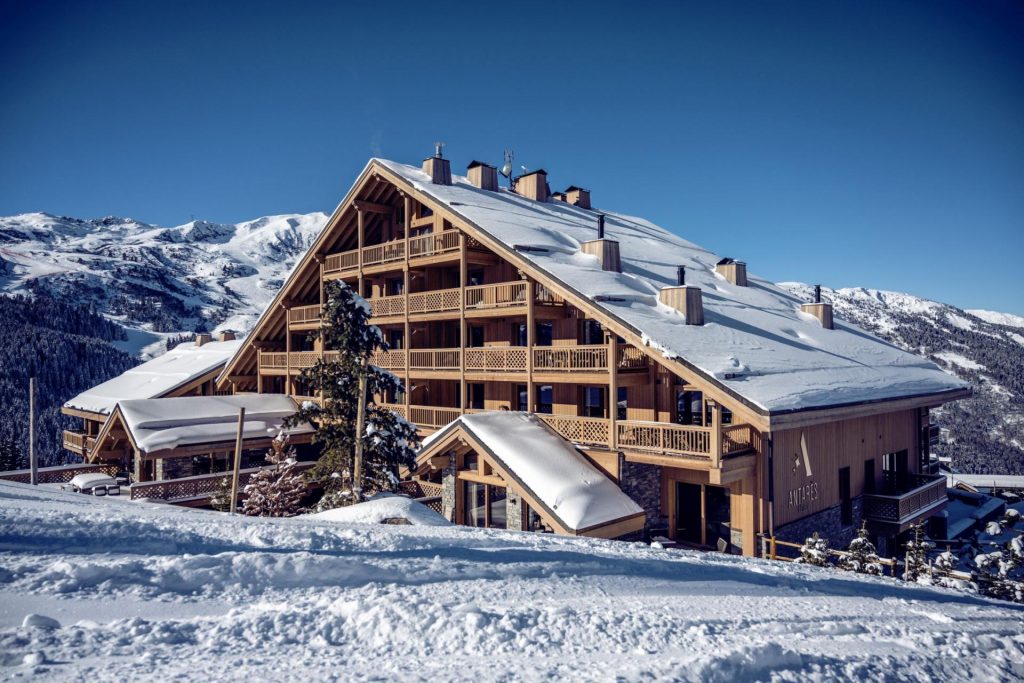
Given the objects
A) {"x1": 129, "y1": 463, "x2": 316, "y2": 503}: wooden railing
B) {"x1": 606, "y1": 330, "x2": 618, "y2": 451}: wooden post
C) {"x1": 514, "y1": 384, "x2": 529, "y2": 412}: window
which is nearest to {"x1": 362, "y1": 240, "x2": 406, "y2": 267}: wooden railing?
{"x1": 514, "y1": 384, "x2": 529, "y2": 412}: window

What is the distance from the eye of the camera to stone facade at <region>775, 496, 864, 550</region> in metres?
17.7

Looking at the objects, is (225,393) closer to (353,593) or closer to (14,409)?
(353,593)

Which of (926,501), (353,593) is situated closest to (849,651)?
(353,593)

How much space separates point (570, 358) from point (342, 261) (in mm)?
13852

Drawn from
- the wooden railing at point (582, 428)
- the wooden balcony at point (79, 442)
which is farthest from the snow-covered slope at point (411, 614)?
the wooden balcony at point (79, 442)

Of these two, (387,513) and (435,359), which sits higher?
(435,359)

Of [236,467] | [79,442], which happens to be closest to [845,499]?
[236,467]

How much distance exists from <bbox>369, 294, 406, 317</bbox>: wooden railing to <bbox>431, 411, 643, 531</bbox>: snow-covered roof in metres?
8.01

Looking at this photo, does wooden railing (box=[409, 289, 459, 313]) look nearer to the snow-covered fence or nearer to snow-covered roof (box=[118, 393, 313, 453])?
snow-covered roof (box=[118, 393, 313, 453])

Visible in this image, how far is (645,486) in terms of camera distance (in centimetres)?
1842

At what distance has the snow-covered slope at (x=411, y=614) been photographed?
191 inches

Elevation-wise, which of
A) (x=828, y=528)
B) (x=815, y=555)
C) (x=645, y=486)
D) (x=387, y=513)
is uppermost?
(x=387, y=513)

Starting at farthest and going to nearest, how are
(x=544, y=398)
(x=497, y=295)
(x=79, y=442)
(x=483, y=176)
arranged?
1. (x=79, y=442)
2. (x=483, y=176)
3. (x=544, y=398)
4. (x=497, y=295)

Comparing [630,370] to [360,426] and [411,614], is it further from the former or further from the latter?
[411,614]
